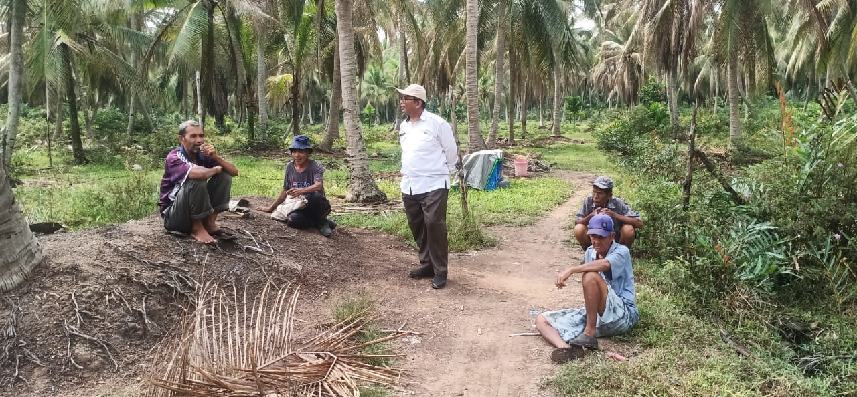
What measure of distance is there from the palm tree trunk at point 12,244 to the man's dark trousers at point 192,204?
1151 millimetres

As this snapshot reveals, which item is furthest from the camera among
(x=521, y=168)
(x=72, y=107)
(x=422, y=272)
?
(x=72, y=107)

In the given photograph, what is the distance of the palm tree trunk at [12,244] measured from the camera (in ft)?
13.0

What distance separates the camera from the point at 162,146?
16.9 metres

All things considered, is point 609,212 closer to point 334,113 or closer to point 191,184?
point 191,184

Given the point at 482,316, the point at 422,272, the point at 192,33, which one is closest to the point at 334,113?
the point at 192,33

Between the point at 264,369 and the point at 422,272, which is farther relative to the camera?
the point at 422,272

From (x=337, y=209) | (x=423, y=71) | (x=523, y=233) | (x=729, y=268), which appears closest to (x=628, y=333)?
(x=729, y=268)

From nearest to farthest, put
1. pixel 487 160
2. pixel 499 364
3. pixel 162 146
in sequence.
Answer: pixel 499 364 < pixel 487 160 < pixel 162 146

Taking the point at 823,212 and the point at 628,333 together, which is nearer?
the point at 628,333

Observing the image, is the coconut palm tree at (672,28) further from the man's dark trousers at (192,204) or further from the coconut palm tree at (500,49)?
the man's dark trousers at (192,204)

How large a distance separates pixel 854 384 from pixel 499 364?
6.76 feet

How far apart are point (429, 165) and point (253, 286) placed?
182 cm

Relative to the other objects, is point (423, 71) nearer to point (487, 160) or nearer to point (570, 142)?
point (570, 142)

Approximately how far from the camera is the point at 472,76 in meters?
14.1
